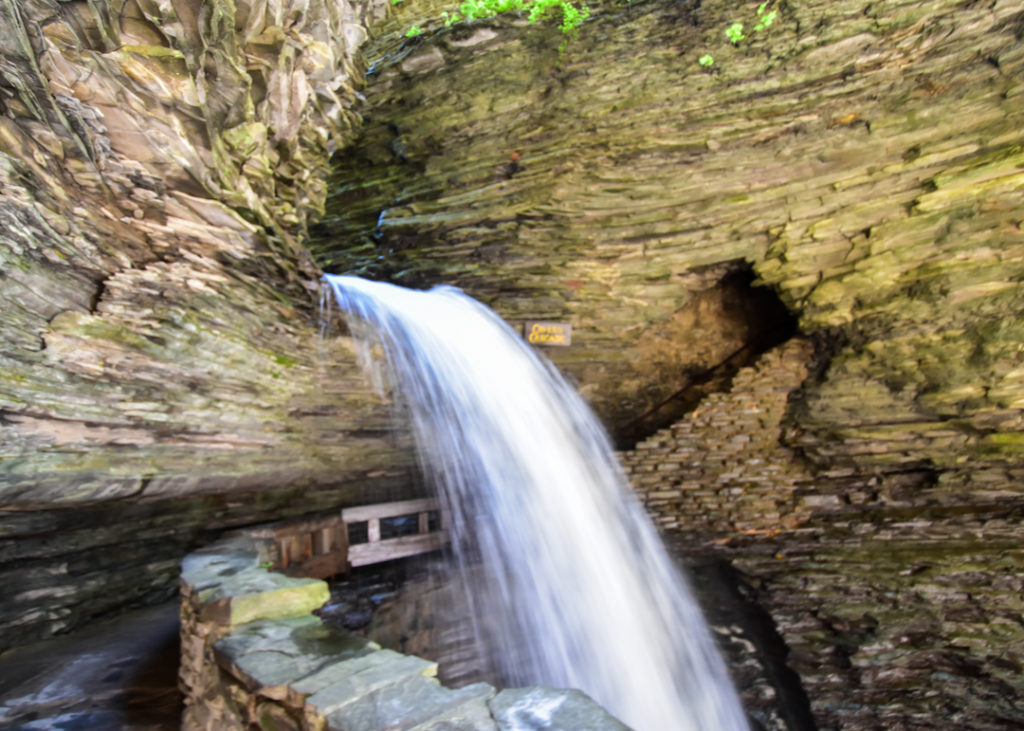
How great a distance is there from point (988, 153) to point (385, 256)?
6.56 m

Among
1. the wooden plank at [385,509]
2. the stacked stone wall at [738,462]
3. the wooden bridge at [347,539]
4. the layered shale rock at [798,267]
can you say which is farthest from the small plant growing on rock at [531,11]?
the wooden bridge at [347,539]

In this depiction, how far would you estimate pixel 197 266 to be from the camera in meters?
4.08

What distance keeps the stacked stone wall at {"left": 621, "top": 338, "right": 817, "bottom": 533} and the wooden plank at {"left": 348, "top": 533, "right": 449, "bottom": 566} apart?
254 cm

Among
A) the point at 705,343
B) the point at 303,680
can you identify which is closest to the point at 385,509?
the point at 303,680

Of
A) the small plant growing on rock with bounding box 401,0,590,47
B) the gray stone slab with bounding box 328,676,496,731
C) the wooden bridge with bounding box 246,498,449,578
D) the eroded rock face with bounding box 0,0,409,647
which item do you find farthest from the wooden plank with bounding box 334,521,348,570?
the small plant growing on rock with bounding box 401,0,590,47

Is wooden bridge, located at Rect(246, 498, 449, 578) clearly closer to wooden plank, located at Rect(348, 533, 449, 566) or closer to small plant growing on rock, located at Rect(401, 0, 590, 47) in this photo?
wooden plank, located at Rect(348, 533, 449, 566)

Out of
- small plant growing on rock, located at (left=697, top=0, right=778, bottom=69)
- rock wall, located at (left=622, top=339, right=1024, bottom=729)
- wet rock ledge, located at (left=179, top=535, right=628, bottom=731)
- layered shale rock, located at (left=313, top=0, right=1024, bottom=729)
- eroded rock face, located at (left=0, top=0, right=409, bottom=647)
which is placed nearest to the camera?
wet rock ledge, located at (left=179, top=535, right=628, bottom=731)

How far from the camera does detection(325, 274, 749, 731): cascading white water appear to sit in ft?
16.9

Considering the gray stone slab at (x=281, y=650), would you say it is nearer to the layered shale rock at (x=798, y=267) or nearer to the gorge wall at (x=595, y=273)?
the gorge wall at (x=595, y=273)

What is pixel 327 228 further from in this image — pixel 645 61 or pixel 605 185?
pixel 645 61

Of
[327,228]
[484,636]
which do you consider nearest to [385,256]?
[327,228]

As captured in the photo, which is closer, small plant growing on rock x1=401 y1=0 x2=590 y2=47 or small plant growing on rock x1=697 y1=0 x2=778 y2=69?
small plant growing on rock x1=697 y1=0 x2=778 y2=69

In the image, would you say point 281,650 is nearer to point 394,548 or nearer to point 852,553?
point 394,548

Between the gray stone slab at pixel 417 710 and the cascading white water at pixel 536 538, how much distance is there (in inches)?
134
